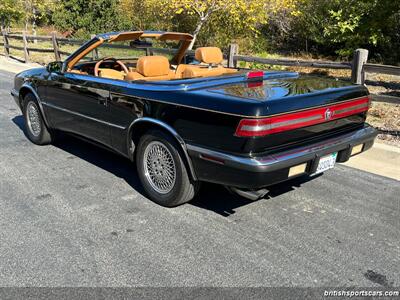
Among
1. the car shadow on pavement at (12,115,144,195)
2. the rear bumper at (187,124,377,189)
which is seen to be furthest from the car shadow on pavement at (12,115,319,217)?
the rear bumper at (187,124,377,189)

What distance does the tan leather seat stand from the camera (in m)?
4.48

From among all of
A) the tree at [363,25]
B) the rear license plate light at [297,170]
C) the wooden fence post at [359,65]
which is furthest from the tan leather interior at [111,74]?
the tree at [363,25]

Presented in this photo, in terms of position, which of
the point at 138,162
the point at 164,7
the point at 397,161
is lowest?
the point at 397,161

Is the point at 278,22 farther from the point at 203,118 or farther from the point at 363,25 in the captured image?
the point at 203,118

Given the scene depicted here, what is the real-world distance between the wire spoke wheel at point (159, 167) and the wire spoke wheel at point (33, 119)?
7.92 feet

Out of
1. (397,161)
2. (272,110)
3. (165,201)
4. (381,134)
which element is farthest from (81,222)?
(381,134)

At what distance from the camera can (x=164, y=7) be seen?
53.2ft

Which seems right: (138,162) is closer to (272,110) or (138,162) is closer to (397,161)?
(272,110)

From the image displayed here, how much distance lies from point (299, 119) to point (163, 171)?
137cm

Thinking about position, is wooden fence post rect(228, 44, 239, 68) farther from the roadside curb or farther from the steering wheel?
→ the steering wheel

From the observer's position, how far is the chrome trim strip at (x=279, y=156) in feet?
10.7

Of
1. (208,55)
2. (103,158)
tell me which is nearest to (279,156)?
(208,55)

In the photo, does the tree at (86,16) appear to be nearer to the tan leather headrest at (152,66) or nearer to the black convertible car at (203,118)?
the black convertible car at (203,118)

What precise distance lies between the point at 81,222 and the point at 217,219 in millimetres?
1216
